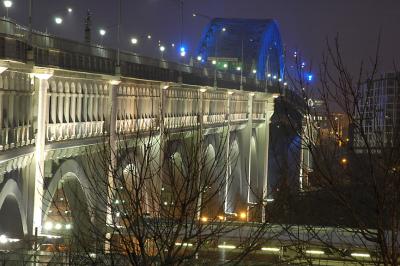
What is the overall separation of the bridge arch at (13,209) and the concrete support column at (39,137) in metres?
0.49

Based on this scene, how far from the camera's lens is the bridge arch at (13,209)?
25266 mm

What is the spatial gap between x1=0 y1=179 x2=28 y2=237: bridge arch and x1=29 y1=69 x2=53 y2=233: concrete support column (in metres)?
0.49

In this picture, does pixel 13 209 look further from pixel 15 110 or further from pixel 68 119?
pixel 68 119

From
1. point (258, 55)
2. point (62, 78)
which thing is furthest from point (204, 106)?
point (258, 55)

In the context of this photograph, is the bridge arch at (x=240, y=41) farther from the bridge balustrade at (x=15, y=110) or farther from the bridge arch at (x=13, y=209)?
the bridge arch at (x=13, y=209)

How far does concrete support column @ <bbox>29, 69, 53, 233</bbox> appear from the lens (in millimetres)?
27062

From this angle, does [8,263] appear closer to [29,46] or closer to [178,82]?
[29,46]

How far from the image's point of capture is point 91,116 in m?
34.9

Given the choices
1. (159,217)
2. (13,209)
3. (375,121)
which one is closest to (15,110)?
(13,209)

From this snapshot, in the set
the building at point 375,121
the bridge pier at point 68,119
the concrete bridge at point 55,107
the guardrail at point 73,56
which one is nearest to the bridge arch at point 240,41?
the guardrail at point 73,56

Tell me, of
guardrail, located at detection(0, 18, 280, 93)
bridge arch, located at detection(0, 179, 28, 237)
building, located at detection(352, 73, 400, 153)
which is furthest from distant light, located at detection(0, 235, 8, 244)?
building, located at detection(352, 73, 400, 153)

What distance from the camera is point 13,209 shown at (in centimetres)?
2638

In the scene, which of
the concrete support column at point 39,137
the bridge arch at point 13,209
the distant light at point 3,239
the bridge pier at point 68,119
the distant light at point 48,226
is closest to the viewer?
the bridge pier at point 68,119

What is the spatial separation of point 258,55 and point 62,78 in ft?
343
